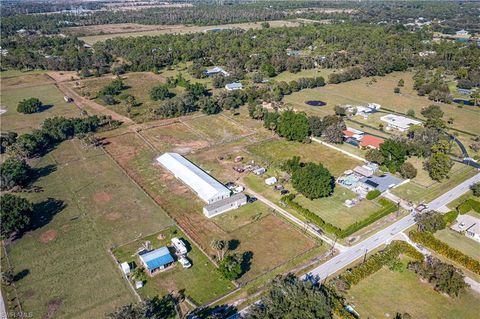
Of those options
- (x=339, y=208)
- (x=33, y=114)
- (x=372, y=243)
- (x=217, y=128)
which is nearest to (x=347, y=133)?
(x=339, y=208)

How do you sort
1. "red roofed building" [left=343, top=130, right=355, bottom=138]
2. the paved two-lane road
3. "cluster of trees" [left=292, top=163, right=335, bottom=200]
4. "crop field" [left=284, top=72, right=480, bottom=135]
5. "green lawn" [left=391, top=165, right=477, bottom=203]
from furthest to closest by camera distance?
1. "crop field" [left=284, top=72, right=480, bottom=135]
2. "red roofed building" [left=343, top=130, right=355, bottom=138]
3. "green lawn" [left=391, top=165, right=477, bottom=203]
4. "cluster of trees" [left=292, top=163, right=335, bottom=200]
5. the paved two-lane road

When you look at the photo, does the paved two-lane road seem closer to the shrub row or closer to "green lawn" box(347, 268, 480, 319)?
the shrub row

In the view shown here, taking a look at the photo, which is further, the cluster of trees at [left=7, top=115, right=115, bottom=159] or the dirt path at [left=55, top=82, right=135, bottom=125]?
the dirt path at [left=55, top=82, right=135, bottom=125]

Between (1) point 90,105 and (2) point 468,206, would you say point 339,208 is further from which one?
(1) point 90,105

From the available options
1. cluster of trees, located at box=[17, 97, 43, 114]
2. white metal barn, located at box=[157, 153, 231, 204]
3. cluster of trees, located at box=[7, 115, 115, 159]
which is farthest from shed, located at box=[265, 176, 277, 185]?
cluster of trees, located at box=[17, 97, 43, 114]

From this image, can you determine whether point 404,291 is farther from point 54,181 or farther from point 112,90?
point 112,90

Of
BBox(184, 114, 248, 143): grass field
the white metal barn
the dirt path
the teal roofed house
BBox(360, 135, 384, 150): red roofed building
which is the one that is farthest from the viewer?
the dirt path
